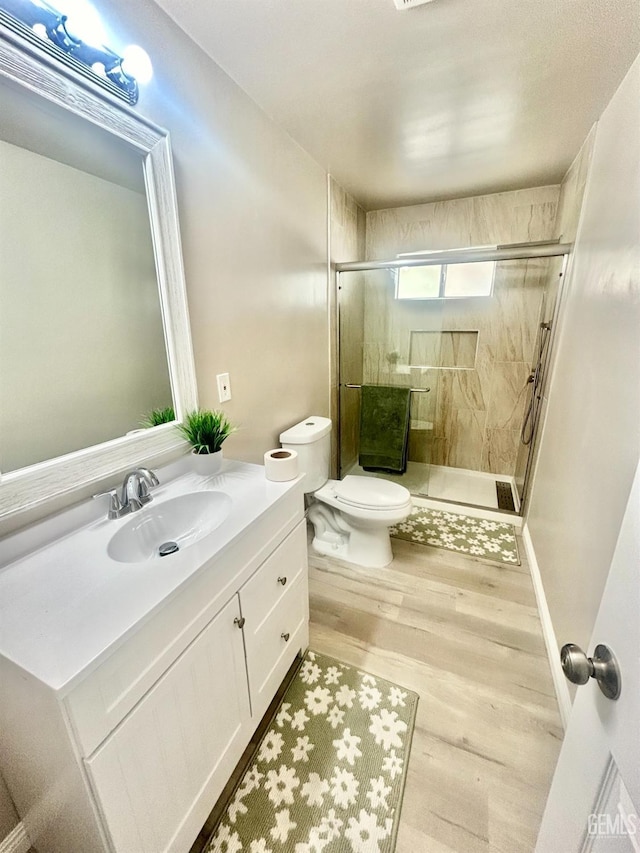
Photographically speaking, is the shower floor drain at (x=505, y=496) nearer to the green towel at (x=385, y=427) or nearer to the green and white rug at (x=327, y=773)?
the green towel at (x=385, y=427)

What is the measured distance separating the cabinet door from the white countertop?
7.6 inches

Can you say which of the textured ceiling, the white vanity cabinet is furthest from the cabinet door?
the textured ceiling

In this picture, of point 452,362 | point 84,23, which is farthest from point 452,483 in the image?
point 84,23

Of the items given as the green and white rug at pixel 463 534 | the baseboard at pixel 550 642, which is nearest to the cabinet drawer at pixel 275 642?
the baseboard at pixel 550 642

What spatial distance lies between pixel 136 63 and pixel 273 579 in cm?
159

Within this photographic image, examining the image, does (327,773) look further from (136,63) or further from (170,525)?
(136,63)

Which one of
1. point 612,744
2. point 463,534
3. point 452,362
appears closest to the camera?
point 612,744

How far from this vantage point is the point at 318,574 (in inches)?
77.7

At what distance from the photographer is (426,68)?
1299 mm

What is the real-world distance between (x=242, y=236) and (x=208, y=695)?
5.29ft

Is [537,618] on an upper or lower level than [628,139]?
lower

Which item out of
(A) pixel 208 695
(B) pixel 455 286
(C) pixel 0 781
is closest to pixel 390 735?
(A) pixel 208 695

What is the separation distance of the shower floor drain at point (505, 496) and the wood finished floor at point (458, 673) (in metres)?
0.45

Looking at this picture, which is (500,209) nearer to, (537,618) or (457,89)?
(457,89)
